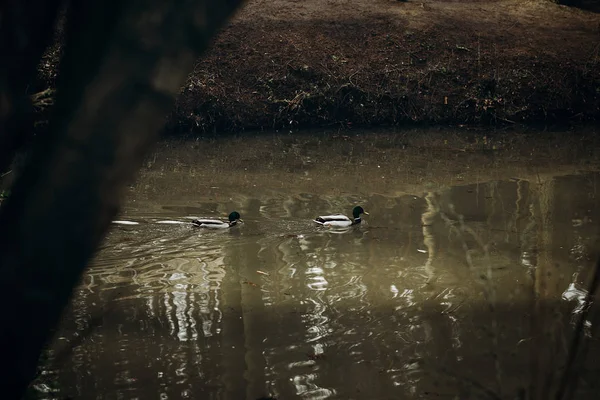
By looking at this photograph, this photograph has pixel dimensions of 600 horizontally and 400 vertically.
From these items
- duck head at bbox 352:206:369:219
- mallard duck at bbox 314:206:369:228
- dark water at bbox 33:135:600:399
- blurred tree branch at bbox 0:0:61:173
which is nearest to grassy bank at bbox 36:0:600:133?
dark water at bbox 33:135:600:399

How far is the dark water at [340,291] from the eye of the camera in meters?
6.77

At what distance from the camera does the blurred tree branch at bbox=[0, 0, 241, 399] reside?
1781mm

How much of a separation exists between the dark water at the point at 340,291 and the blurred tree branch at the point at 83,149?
6.51 ft

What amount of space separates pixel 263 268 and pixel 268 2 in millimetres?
16538

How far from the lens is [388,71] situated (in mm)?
22125

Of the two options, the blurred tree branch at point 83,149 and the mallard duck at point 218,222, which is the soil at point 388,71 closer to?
the mallard duck at point 218,222

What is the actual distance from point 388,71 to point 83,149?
68.2ft

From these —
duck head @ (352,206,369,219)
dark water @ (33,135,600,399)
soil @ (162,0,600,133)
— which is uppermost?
soil @ (162,0,600,133)

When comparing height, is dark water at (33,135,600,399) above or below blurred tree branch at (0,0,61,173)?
below

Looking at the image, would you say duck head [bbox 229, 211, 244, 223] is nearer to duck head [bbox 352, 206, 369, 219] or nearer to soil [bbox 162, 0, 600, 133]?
duck head [bbox 352, 206, 369, 219]

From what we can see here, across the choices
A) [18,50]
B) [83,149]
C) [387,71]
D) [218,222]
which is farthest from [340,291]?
[387,71]

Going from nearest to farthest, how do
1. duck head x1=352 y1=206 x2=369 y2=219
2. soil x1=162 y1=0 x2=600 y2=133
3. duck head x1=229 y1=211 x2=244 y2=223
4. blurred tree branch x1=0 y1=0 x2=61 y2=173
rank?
blurred tree branch x1=0 y1=0 x2=61 y2=173
duck head x1=229 y1=211 x2=244 y2=223
duck head x1=352 y1=206 x2=369 y2=219
soil x1=162 y1=0 x2=600 y2=133

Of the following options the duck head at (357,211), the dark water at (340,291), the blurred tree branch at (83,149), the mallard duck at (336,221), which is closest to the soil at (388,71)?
the dark water at (340,291)

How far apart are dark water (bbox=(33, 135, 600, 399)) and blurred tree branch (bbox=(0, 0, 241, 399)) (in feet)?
6.51
